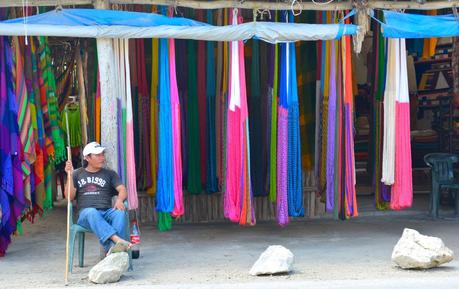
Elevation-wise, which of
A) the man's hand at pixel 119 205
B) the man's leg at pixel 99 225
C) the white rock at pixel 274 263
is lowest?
the white rock at pixel 274 263

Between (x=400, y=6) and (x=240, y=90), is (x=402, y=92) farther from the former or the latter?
(x=240, y=90)

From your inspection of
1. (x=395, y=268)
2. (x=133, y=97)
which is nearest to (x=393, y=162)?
(x=395, y=268)

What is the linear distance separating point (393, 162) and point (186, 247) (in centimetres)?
259

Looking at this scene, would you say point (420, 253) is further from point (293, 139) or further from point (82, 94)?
point (82, 94)

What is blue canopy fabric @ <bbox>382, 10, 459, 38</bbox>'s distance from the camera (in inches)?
314

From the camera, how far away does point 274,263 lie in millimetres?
7039

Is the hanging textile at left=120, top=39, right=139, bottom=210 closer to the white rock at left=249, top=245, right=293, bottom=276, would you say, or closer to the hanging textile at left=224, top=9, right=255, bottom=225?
the hanging textile at left=224, top=9, right=255, bottom=225

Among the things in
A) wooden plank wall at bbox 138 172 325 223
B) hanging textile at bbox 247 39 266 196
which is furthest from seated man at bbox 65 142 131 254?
wooden plank wall at bbox 138 172 325 223

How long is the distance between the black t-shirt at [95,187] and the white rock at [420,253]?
293 cm

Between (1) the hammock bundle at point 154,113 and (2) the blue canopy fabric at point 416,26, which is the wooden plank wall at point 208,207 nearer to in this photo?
(1) the hammock bundle at point 154,113

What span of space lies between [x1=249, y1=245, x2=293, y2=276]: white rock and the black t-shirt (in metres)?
1.66

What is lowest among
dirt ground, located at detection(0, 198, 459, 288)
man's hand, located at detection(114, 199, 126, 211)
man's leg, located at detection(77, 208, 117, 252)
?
dirt ground, located at detection(0, 198, 459, 288)

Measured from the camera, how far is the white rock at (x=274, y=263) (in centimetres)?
703

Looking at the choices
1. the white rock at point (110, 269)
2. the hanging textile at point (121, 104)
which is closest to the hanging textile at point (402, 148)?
the hanging textile at point (121, 104)
